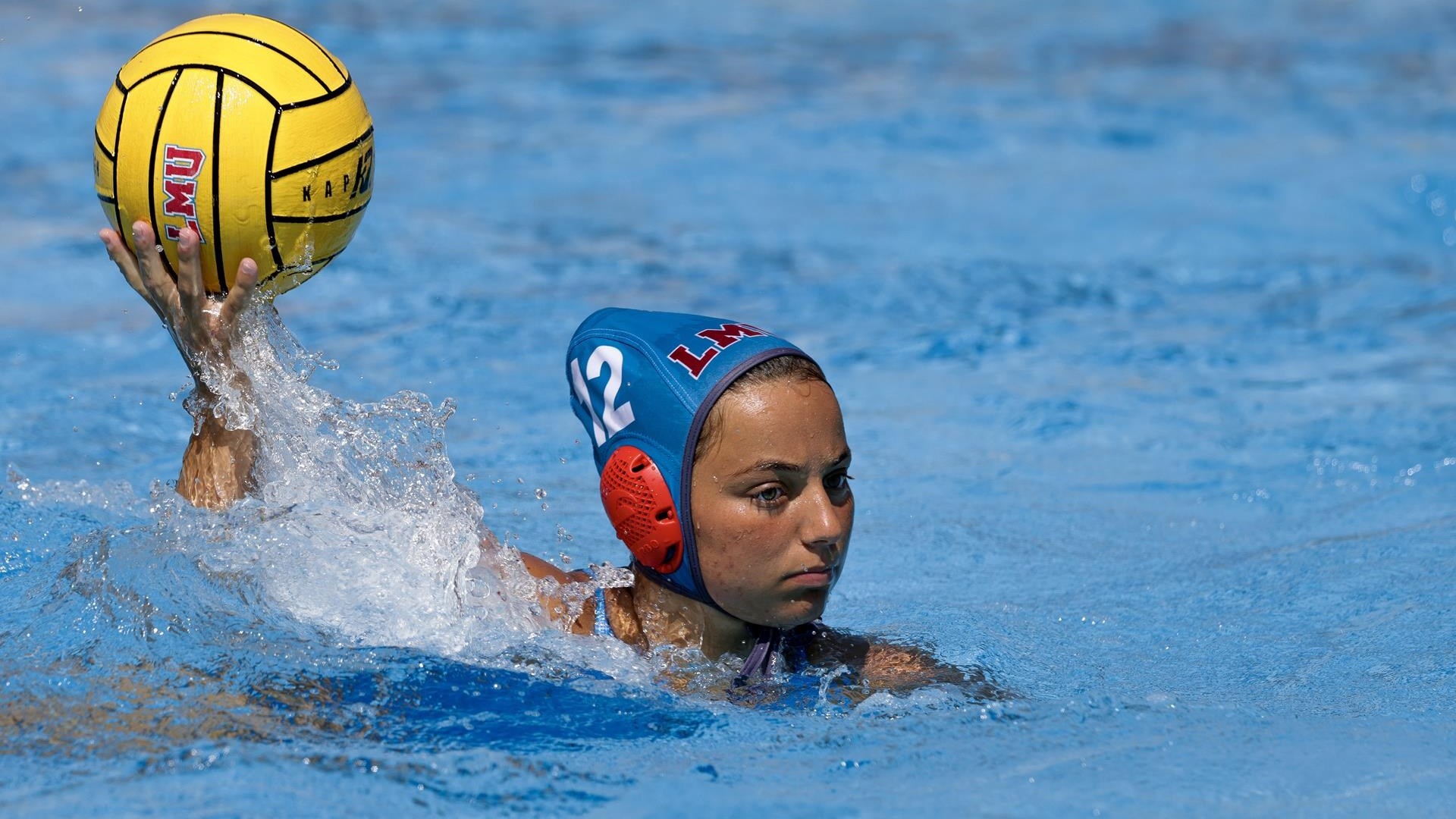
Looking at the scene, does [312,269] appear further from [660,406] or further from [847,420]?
[847,420]

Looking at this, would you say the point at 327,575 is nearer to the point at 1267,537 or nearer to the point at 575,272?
the point at 1267,537

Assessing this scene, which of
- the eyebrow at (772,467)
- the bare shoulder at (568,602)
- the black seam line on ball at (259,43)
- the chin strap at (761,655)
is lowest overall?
the chin strap at (761,655)

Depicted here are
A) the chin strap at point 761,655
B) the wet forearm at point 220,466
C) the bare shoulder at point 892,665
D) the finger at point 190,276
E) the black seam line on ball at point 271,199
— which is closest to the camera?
the finger at point 190,276

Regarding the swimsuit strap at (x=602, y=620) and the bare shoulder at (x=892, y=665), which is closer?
the swimsuit strap at (x=602, y=620)

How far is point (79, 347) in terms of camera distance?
6.93 meters

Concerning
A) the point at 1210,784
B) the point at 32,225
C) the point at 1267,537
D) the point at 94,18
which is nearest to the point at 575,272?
the point at 32,225

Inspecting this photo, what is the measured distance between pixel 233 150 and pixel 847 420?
3.57 metres

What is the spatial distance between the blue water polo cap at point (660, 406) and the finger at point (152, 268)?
84 cm

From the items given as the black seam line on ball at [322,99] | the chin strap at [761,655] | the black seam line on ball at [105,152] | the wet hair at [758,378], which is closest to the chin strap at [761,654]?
the chin strap at [761,655]

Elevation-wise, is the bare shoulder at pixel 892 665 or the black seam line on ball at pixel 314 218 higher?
the black seam line on ball at pixel 314 218

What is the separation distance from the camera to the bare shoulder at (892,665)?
367 centimetres

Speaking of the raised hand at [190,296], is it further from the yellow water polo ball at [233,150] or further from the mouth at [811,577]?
the mouth at [811,577]

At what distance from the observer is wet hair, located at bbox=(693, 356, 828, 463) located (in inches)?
126

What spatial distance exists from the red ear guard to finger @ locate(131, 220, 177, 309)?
95 cm
